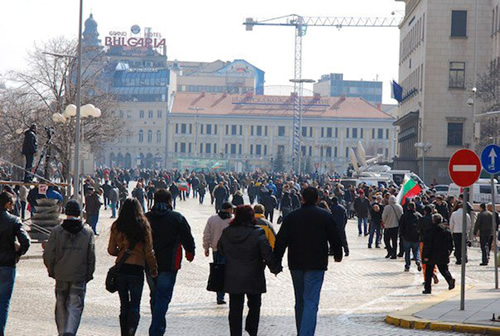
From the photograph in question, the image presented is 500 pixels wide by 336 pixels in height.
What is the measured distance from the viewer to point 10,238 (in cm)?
1238

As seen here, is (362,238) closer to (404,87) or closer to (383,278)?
(383,278)

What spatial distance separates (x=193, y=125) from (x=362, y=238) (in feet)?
426

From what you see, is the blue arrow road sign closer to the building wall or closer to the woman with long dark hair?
the woman with long dark hair

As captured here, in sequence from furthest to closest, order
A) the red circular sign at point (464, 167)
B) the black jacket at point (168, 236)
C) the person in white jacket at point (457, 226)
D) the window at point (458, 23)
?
the window at point (458, 23) < the person in white jacket at point (457, 226) < the red circular sign at point (464, 167) < the black jacket at point (168, 236)

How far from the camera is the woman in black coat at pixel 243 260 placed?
39.4ft

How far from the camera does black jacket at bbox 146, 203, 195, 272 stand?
1224cm

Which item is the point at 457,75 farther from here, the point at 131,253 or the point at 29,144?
the point at 131,253

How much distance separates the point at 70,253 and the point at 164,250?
1172 mm

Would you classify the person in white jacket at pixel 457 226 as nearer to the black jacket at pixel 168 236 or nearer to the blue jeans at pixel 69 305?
the black jacket at pixel 168 236

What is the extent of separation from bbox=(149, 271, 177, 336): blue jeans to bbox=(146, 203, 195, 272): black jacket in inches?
4.0

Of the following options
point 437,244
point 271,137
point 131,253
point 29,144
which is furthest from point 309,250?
point 271,137

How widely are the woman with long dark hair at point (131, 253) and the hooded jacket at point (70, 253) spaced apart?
1.04ft

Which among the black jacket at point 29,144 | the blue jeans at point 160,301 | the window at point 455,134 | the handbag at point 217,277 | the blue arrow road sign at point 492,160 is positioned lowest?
the blue jeans at point 160,301

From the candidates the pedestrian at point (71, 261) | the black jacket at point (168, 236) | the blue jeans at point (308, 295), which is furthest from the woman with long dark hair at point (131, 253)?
the blue jeans at point (308, 295)
